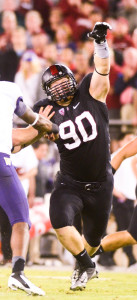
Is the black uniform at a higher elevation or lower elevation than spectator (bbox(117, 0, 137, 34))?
higher

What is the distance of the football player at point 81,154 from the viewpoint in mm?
5418

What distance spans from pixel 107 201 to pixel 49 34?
6.41 meters

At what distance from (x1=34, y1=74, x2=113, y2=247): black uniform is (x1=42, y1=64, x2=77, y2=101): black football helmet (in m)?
0.08

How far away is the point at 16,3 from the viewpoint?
12.0 metres

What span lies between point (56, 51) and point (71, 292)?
19.1ft

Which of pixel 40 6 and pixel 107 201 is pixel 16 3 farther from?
pixel 107 201

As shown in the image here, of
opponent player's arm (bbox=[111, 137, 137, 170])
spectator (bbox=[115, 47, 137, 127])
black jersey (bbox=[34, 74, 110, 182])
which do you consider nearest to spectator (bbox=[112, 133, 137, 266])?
spectator (bbox=[115, 47, 137, 127])

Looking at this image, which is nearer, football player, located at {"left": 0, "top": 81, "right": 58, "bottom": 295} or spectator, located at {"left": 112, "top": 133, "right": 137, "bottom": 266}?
football player, located at {"left": 0, "top": 81, "right": 58, "bottom": 295}

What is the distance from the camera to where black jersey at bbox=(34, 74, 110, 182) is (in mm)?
5488

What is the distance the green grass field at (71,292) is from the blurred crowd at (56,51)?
4.28 ft

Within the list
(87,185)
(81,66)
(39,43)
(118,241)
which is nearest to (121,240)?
(118,241)

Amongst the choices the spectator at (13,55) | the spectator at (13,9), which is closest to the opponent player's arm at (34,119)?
the spectator at (13,55)

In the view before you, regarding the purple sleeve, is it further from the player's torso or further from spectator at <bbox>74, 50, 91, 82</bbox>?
spectator at <bbox>74, 50, 91, 82</bbox>

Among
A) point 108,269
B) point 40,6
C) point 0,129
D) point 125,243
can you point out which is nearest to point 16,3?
point 40,6
